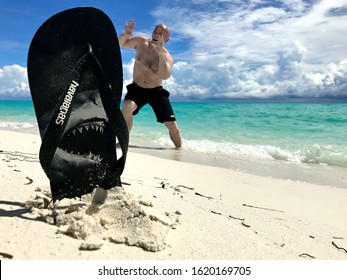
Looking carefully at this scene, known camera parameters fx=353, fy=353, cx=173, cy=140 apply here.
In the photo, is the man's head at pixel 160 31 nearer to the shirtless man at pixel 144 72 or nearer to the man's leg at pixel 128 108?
the shirtless man at pixel 144 72

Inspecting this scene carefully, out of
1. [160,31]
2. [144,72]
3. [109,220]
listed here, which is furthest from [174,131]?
[109,220]

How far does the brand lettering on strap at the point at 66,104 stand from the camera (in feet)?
6.89

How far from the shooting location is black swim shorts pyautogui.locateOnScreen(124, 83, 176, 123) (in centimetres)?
633

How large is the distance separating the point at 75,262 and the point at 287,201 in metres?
2.51

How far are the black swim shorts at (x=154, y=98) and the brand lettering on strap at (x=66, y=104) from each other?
408 centimetres

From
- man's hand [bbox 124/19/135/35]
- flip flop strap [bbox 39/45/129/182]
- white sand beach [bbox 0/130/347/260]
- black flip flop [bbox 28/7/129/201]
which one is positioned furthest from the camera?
man's hand [bbox 124/19/135/35]

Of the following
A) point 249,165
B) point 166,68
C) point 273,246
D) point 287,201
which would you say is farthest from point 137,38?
point 273,246

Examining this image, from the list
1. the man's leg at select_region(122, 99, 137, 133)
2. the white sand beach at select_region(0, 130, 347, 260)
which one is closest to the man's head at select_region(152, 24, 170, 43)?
the man's leg at select_region(122, 99, 137, 133)

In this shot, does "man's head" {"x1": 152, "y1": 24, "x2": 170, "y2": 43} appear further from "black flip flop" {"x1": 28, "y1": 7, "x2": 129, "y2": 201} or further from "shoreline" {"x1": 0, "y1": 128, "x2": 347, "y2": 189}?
"black flip flop" {"x1": 28, "y1": 7, "x2": 129, "y2": 201}

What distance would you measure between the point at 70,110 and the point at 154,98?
172 inches

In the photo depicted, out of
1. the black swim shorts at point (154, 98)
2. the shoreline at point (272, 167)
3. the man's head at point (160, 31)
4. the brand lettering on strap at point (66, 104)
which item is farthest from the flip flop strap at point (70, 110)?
the black swim shorts at point (154, 98)

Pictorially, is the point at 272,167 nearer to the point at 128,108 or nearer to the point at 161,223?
the point at 128,108

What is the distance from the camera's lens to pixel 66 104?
7.07 ft

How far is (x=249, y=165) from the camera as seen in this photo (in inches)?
230
